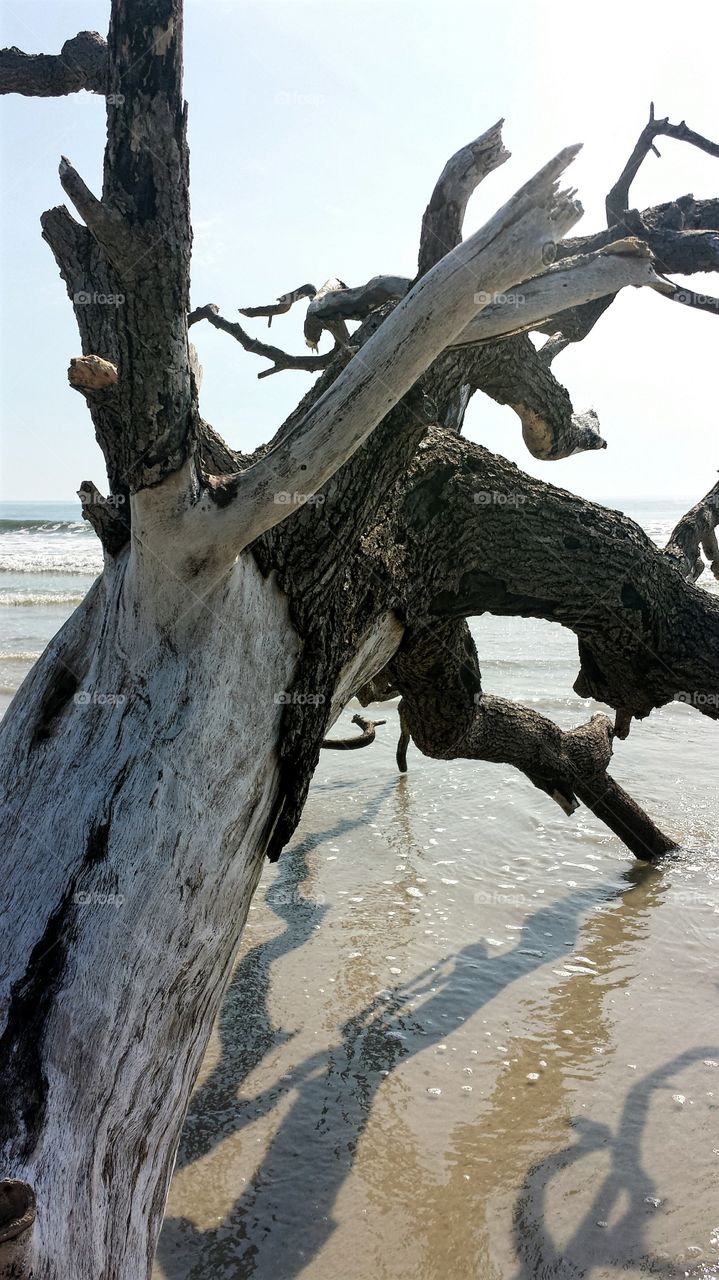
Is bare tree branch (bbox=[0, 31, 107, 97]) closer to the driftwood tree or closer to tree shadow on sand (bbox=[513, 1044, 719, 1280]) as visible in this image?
the driftwood tree

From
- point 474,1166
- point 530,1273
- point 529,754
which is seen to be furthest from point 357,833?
point 530,1273

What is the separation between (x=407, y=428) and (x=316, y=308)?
619 millimetres

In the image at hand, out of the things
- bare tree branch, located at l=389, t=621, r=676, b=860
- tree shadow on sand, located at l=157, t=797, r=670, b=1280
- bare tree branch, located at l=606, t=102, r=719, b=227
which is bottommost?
tree shadow on sand, located at l=157, t=797, r=670, b=1280

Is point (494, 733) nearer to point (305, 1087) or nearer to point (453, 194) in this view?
point (305, 1087)

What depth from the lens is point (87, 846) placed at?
209 centimetres

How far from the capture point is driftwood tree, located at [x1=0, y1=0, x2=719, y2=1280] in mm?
1754

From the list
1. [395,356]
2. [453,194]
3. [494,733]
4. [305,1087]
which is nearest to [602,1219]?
[305,1087]

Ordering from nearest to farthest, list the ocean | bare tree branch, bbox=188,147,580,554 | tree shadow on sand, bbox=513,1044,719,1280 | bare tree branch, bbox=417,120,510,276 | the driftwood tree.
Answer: the driftwood tree, bare tree branch, bbox=188,147,580,554, bare tree branch, bbox=417,120,510,276, tree shadow on sand, bbox=513,1044,719,1280, the ocean

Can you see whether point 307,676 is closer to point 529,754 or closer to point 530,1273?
point 530,1273

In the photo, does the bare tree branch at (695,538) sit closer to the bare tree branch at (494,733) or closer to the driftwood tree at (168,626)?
the bare tree branch at (494,733)

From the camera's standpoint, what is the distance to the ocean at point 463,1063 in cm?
276

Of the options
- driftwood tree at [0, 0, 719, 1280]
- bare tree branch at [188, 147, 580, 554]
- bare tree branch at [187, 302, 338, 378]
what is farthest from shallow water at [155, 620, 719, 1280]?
bare tree branch at [187, 302, 338, 378]

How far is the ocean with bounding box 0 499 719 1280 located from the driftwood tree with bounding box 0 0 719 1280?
3.24 feet

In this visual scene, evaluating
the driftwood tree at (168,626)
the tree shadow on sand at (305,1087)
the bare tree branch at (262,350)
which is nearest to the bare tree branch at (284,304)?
the bare tree branch at (262,350)
